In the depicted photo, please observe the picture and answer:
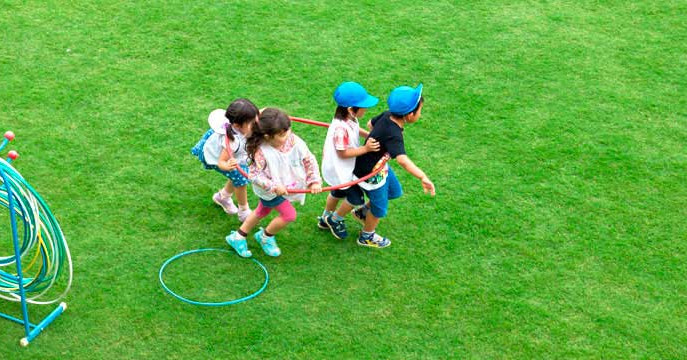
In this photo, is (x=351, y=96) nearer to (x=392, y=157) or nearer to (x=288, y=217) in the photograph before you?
(x=392, y=157)

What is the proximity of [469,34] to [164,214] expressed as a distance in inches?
158

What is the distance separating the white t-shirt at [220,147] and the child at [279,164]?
218 mm

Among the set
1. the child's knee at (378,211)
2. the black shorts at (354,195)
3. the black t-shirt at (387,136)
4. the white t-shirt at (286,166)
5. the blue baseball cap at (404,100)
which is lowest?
the child's knee at (378,211)

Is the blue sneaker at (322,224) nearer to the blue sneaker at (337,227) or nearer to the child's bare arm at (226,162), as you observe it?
the blue sneaker at (337,227)

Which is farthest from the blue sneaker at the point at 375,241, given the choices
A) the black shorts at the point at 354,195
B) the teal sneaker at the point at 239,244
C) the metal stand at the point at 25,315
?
the metal stand at the point at 25,315

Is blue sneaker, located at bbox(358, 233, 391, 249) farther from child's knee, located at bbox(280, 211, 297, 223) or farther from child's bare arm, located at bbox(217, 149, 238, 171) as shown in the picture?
child's bare arm, located at bbox(217, 149, 238, 171)

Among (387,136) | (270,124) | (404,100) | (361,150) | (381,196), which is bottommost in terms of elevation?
(381,196)

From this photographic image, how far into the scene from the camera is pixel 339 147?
576cm

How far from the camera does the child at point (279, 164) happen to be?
554 centimetres

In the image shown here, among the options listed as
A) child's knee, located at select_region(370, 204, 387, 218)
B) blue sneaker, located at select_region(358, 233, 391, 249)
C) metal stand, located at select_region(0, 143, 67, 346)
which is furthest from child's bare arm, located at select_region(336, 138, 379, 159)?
metal stand, located at select_region(0, 143, 67, 346)

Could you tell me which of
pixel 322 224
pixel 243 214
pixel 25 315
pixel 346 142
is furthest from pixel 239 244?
pixel 25 315

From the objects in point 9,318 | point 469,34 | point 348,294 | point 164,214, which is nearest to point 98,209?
point 164,214

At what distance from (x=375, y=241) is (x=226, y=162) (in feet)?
4.28

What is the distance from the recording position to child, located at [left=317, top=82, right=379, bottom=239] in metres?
5.67
